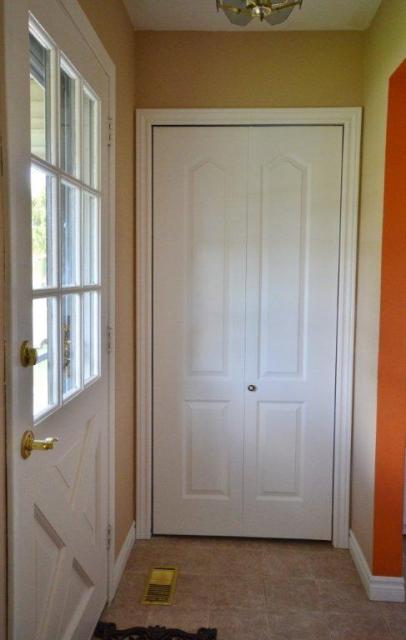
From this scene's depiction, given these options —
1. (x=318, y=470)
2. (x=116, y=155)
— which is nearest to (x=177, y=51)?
(x=116, y=155)

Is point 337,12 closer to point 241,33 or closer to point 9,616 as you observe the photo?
point 241,33

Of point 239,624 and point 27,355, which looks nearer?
point 27,355

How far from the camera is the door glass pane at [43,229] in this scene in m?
1.35

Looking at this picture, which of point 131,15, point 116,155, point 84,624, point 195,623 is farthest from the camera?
point 131,15

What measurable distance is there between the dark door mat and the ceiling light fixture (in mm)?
2170

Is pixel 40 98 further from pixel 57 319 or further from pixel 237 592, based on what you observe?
pixel 237 592

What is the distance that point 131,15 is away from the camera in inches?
93.7

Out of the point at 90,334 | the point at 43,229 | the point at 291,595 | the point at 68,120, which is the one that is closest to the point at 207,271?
the point at 90,334

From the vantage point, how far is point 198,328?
8.64 ft

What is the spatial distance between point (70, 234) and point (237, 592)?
1.69 meters

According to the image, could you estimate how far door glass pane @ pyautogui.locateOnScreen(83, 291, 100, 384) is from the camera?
1.81 meters

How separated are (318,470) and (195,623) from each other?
97 cm

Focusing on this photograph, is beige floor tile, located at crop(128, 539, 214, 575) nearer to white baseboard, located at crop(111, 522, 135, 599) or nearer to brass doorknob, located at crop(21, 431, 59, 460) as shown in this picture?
white baseboard, located at crop(111, 522, 135, 599)

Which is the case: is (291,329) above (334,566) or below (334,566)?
above
